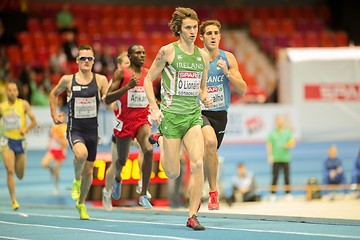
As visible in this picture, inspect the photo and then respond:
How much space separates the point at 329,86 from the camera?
2209 centimetres

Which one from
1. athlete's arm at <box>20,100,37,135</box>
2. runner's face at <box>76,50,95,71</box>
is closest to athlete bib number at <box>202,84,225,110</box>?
runner's face at <box>76,50,95,71</box>

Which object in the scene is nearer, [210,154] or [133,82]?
[210,154]

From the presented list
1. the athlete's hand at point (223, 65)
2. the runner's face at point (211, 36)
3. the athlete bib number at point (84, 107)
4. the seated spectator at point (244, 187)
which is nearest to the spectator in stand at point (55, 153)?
the seated spectator at point (244, 187)

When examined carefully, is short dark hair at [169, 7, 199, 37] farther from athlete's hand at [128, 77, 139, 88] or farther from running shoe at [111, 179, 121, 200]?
running shoe at [111, 179, 121, 200]

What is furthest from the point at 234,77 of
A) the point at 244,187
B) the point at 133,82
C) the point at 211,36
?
the point at 244,187

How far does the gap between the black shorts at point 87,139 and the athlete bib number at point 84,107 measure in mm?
224

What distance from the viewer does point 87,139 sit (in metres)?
11.8

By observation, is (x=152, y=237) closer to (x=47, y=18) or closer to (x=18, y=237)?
(x=18, y=237)

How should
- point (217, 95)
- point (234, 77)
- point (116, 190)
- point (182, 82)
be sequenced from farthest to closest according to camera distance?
point (116, 190) < point (217, 95) < point (234, 77) < point (182, 82)

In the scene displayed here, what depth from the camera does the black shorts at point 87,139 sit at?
38.4 feet

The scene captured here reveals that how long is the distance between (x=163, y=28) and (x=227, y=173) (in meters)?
7.23

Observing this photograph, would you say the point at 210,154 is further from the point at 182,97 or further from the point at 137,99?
the point at 137,99

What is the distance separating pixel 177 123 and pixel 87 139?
2.29 m

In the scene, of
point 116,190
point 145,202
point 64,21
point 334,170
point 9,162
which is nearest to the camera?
point 145,202
